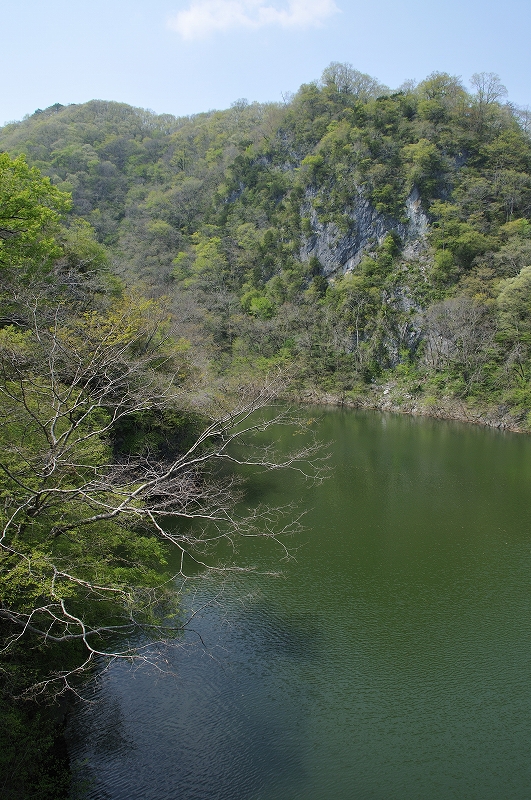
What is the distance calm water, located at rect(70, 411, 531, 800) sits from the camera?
267 inches

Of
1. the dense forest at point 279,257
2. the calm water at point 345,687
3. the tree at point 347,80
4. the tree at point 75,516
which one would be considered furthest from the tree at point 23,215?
the tree at point 347,80

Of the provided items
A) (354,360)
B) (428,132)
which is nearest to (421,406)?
(354,360)

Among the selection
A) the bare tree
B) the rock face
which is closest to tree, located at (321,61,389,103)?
the rock face

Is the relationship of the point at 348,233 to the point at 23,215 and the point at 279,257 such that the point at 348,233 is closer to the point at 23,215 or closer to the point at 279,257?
the point at 279,257

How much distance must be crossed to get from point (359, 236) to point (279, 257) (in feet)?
22.6

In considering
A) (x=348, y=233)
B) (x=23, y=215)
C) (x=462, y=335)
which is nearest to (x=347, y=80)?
(x=348, y=233)

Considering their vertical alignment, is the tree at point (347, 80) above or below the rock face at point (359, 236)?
above

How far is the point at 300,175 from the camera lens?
46.7 metres

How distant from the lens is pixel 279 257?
148ft

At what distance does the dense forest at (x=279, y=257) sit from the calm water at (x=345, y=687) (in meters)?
1.25

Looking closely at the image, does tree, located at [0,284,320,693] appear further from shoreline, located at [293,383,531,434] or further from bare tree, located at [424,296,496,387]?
bare tree, located at [424,296,496,387]

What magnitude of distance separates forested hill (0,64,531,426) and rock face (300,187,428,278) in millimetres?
107

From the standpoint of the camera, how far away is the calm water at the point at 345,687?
6.78 meters

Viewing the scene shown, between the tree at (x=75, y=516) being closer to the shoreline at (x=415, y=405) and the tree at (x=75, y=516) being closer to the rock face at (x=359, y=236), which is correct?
the shoreline at (x=415, y=405)
